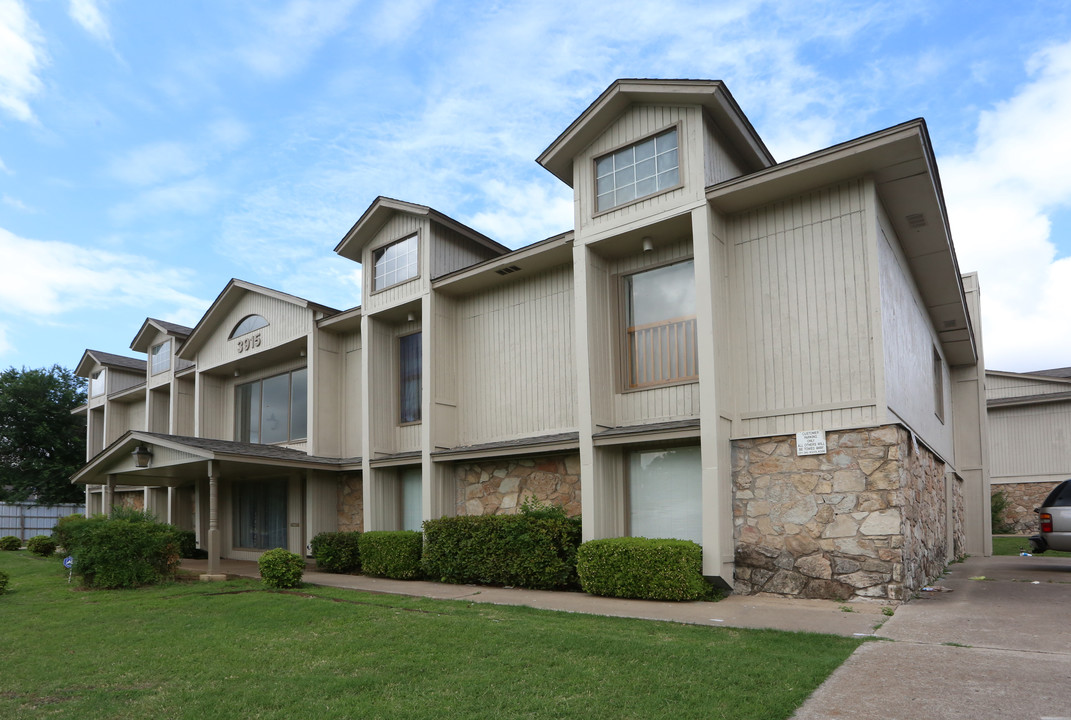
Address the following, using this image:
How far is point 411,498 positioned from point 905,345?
32.8 feet

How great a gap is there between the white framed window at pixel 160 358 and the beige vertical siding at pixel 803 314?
63.8ft

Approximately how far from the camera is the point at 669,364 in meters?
11.9

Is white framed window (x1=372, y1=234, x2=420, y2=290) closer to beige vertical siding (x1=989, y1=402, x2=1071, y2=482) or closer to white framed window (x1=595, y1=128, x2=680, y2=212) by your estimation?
white framed window (x1=595, y1=128, x2=680, y2=212)

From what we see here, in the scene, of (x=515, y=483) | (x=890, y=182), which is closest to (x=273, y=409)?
(x=515, y=483)

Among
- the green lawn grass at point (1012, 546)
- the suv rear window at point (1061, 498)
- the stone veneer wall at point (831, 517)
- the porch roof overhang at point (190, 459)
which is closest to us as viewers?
the stone veneer wall at point (831, 517)

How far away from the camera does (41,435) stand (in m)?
35.2

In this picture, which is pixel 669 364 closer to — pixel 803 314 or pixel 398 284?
pixel 803 314

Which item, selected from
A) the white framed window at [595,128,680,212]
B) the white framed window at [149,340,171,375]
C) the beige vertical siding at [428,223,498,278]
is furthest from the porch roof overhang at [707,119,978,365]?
the white framed window at [149,340,171,375]

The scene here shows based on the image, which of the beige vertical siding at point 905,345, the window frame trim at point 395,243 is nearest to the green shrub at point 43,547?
the window frame trim at point 395,243

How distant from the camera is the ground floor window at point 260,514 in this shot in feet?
61.7

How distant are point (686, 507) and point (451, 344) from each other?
6257 millimetres

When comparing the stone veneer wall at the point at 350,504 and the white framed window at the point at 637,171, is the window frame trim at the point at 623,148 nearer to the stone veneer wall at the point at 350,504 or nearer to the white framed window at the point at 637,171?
the white framed window at the point at 637,171

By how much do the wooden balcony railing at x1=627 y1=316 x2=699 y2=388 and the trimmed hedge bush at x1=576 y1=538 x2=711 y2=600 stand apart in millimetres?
2613

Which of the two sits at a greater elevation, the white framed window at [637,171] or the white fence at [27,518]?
the white framed window at [637,171]
